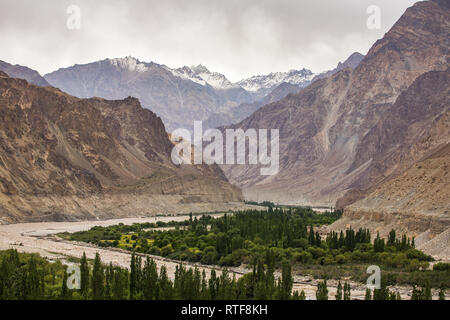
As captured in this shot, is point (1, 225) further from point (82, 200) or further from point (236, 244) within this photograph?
point (236, 244)

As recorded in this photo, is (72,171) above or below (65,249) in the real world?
above

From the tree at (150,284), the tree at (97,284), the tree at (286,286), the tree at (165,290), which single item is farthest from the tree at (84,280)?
the tree at (286,286)

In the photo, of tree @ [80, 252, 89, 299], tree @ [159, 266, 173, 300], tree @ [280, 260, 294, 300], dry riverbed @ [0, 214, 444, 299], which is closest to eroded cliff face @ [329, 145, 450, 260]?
dry riverbed @ [0, 214, 444, 299]

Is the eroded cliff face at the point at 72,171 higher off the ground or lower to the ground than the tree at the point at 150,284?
higher

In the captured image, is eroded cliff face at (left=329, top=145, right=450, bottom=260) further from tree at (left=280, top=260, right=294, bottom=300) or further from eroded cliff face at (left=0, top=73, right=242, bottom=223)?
eroded cliff face at (left=0, top=73, right=242, bottom=223)

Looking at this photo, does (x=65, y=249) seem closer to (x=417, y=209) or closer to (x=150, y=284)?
(x=150, y=284)

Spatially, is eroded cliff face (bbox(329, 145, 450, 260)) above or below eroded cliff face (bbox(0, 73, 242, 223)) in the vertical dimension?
below

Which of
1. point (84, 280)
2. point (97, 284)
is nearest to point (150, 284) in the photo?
point (97, 284)

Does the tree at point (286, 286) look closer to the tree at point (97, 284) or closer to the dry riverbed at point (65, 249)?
the dry riverbed at point (65, 249)
